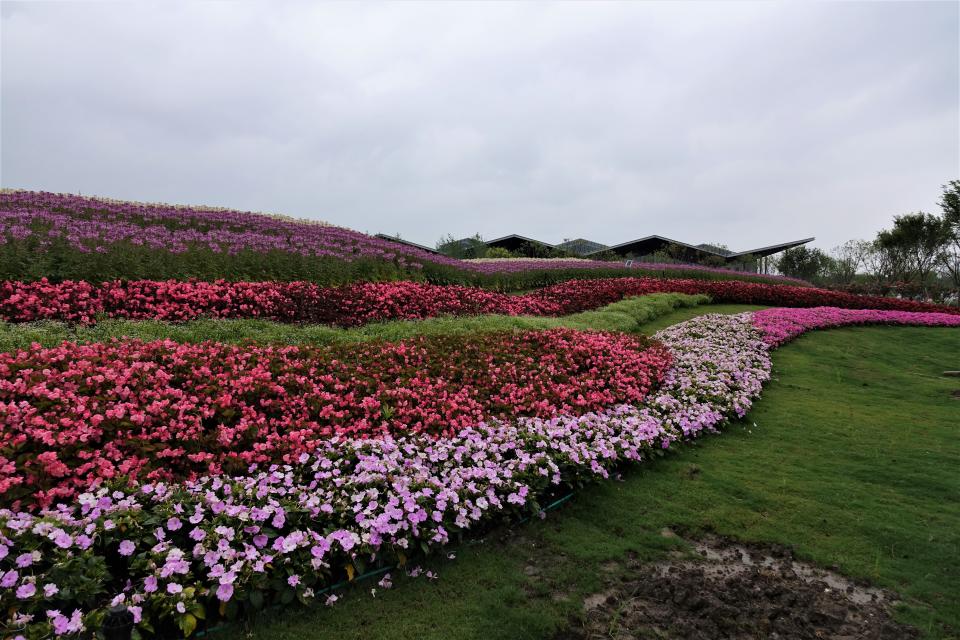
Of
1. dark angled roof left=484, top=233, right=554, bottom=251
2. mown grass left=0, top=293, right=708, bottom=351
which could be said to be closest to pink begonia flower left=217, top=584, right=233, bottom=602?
mown grass left=0, top=293, right=708, bottom=351

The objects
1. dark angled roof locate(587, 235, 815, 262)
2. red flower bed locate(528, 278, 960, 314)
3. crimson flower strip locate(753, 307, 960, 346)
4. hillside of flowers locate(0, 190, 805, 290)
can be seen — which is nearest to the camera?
hillside of flowers locate(0, 190, 805, 290)

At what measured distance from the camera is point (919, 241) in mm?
34562

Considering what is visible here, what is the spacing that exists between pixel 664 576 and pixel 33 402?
4792mm

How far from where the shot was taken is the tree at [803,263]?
167 ft

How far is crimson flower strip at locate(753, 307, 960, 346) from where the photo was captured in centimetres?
1184

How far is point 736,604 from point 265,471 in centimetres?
336

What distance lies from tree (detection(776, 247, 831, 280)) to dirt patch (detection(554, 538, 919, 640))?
5466 centimetres

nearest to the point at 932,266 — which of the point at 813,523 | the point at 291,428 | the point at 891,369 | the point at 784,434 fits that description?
the point at 891,369

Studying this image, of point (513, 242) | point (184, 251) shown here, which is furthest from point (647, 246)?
point (184, 251)

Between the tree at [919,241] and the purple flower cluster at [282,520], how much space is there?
36.9m

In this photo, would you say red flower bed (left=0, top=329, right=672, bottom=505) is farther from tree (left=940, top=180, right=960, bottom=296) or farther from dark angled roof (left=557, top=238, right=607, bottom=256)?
dark angled roof (left=557, top=238, right=607, bottom=256)

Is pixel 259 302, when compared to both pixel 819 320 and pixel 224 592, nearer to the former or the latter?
pixel 224 592

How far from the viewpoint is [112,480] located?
3537 mm

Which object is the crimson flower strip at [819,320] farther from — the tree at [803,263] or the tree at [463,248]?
the tree at [803,263]
